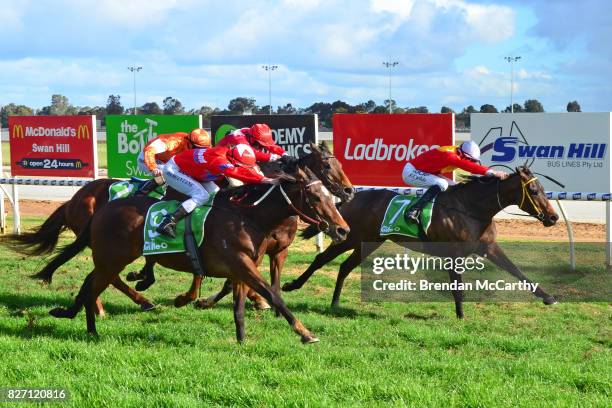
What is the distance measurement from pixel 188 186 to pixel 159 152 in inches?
73.5

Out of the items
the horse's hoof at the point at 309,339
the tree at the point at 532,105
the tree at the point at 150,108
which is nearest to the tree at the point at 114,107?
the tree at the point at 150,108

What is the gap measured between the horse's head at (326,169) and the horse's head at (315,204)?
0.61 metres

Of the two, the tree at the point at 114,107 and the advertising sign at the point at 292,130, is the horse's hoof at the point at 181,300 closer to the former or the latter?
the advertising sign at the point at 292,130

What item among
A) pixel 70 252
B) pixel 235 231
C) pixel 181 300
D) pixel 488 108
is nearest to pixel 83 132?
pixel 181 300

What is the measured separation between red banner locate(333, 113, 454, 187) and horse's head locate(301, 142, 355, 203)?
443 cm

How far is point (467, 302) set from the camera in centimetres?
957

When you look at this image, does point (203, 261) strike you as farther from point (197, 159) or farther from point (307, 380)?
point (307, 380)

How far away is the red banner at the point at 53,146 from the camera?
16156 mm

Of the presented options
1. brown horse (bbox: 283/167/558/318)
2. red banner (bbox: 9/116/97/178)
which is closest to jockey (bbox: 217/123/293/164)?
brown horse (bbox: 283/167/558/318)

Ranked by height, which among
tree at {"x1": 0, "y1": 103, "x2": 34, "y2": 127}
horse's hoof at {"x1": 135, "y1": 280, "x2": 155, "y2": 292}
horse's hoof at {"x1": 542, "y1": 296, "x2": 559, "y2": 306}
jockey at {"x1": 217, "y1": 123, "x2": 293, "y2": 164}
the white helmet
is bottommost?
horse's hoof at {"x1": 542, "y1": 296, "x2": 559, "y2": 306}

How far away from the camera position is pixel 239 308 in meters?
7.51

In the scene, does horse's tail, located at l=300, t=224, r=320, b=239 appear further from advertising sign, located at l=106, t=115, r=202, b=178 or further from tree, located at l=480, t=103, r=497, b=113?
tree, located at l=480, t=103, r=497, b=113

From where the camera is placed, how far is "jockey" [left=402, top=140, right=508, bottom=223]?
9336 mm

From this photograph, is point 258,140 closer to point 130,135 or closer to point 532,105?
point 130,135
